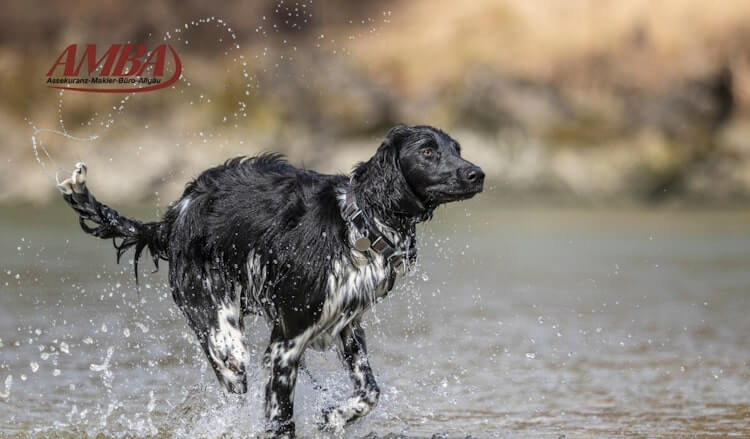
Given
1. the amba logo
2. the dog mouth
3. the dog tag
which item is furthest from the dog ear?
the amba logo

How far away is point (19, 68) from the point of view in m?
28.7

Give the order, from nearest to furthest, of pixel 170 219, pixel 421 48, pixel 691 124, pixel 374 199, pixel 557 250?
pixel 374 199, pixel 170 219, pixel 557 250, pixel 691 124, pixel 421 48

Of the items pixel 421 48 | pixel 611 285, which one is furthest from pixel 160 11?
pixel 611 285

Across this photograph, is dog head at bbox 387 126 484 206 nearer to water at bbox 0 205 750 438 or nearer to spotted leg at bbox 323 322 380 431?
spotted leg at bbox 323 322 380 431

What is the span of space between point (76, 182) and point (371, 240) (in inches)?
67.2

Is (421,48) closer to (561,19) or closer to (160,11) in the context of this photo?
(561,19)

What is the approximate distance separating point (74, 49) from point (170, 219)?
22.9m

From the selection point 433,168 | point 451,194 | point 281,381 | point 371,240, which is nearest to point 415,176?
point 433,168

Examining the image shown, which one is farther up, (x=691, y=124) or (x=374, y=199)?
(x=691, y=124)

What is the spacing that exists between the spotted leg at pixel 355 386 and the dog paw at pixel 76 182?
5.22ft

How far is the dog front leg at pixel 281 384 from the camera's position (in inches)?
223

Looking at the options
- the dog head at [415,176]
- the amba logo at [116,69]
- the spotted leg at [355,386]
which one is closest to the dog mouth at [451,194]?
the dog head at [415,176]

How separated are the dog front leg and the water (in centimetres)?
18

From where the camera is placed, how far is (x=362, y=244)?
5441 mm
